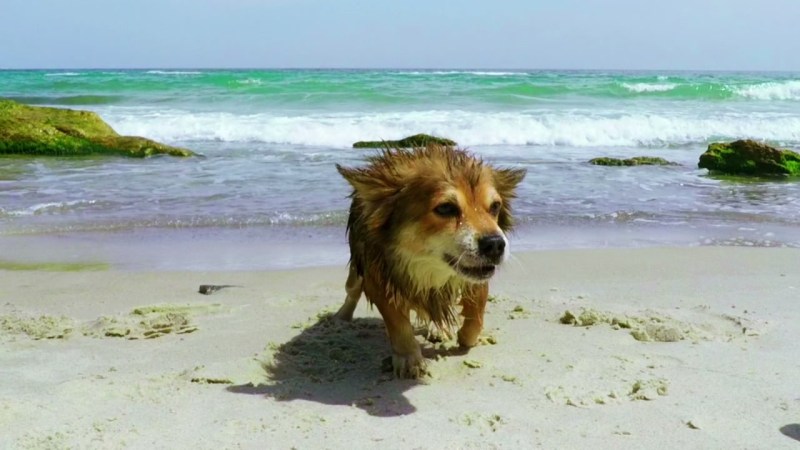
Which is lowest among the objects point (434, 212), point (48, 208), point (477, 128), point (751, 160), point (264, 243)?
point (264, 243)

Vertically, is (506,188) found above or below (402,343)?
above

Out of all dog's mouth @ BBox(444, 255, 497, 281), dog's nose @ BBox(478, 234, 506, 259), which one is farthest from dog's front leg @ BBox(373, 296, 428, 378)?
dog's nose @ BBox(478, 234, 506, 259)

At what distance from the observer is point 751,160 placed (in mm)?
12461

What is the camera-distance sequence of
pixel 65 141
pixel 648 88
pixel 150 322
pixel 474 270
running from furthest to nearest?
1. pixel 648 88
2. pixel 65 141
3. pixel 150 322
4. pixel 474 270

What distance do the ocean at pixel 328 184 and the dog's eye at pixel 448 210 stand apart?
293 cm

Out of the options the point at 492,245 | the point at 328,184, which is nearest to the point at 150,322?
the point at 492,245

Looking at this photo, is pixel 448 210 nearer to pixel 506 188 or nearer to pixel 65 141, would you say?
pixel 506 188

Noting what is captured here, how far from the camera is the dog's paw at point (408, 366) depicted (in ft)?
12.0

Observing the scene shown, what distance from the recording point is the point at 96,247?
22.1 feet

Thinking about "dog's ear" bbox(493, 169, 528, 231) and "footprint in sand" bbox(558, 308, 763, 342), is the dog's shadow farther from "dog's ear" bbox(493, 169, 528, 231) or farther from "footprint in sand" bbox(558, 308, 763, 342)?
"footprint in sand" bbox(558, 308, 763, 342)

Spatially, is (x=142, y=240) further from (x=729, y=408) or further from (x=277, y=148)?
(x=277, y=148)

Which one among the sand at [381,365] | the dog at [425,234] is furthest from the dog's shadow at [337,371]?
the dog at [425,234]

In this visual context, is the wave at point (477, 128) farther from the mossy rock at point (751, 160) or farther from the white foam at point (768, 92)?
the white foam at point (768, 92)

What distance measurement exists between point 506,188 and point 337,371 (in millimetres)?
1220
